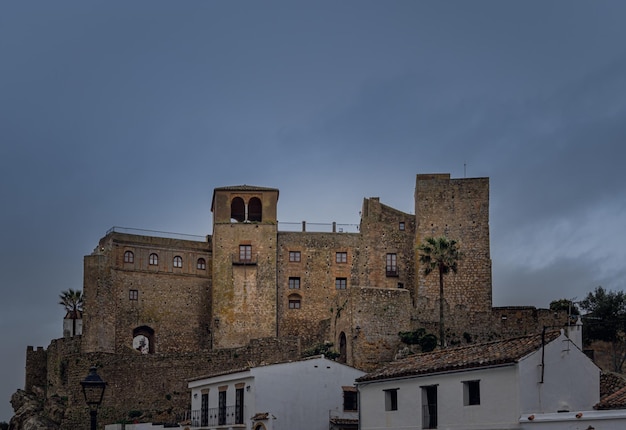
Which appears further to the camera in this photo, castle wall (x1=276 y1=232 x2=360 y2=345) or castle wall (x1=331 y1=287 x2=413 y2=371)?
castle wall (x1=276 y1=232 x2=360 y2=345)

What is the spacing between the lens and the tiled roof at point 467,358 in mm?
30062

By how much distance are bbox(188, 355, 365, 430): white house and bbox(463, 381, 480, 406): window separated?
9.44 m

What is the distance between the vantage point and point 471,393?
31094mm

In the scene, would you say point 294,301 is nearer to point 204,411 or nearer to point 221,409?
point 204,411

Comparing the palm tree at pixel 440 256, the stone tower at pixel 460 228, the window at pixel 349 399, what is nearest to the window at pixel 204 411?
the window at pixel 349 399

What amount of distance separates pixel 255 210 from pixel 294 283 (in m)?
6.14

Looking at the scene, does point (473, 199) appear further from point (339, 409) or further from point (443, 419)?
point (443, 419)

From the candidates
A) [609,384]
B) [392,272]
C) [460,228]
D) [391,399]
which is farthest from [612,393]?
[392,272]

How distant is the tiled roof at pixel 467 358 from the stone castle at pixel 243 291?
2227 centimetres

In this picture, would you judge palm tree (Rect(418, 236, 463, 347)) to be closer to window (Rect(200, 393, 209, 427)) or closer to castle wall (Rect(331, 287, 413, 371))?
castle wall (Rect(331, 287, 413, 371))

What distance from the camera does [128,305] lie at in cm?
6562

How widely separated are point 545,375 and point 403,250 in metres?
37.1

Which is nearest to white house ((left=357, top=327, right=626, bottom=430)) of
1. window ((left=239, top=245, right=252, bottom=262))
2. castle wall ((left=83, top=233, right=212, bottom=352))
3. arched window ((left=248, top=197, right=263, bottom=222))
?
castle wall ((left=83, top=233, right=212, bottom=352))

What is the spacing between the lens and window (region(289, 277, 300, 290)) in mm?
67562
